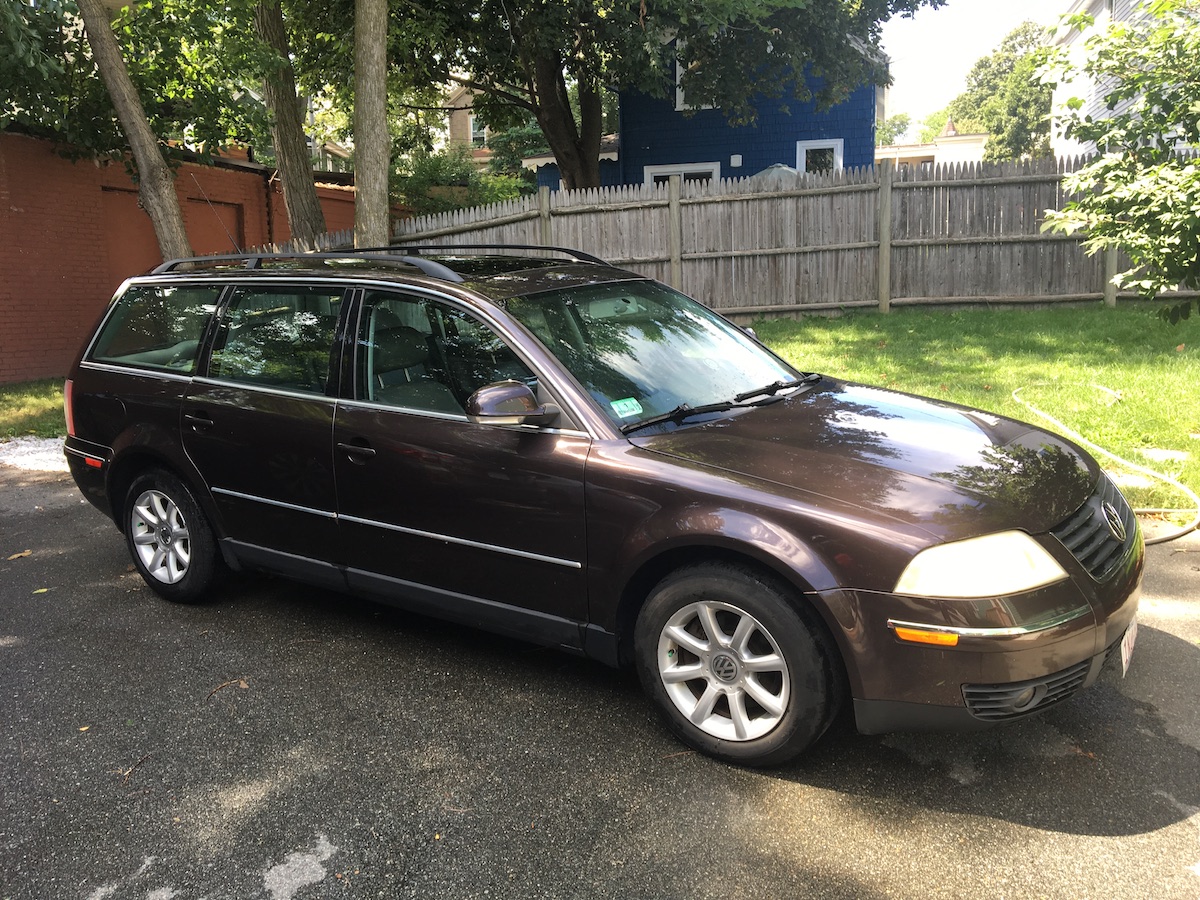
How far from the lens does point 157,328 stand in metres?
4.91

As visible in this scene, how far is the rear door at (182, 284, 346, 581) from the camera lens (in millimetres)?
4109

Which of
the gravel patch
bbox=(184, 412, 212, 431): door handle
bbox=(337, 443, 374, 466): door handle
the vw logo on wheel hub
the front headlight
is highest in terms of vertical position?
bbox=(184, 412, 212, 431): door handle

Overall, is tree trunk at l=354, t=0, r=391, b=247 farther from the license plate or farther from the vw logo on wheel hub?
the license plate

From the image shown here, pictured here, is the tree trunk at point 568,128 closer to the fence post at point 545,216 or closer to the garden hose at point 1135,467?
the fence post at point 545,216

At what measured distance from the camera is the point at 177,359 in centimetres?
474

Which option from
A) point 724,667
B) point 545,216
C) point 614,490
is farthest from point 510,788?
point 545,216

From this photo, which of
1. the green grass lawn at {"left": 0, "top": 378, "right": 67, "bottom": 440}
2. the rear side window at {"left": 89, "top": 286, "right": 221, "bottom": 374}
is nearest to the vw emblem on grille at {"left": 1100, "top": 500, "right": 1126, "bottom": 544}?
the rear side window at {"left": 89, "top": 286, "right": 221, "bottom": 374}

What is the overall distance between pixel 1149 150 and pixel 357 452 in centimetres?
525

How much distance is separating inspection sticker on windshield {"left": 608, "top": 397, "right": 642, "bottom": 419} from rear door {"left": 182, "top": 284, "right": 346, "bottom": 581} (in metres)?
1.30

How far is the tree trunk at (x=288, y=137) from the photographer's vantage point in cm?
1267

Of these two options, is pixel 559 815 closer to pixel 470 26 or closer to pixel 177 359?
pixel 177 359

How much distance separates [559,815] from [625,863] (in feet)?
1.04

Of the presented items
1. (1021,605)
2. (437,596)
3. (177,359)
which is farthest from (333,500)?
(1021,605)

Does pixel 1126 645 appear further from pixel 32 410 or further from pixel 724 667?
pixel 32 410
